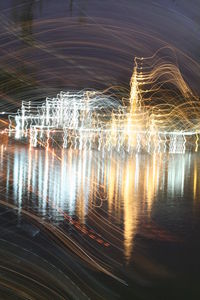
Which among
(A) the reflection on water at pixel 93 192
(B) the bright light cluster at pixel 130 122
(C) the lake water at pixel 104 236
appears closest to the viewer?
(C) the lake water at pixel 104 236

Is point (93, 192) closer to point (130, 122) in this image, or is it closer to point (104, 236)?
point (104, 236)

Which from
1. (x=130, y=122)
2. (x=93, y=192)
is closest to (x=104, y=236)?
(x=93, y=192)

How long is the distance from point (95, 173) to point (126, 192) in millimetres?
5128

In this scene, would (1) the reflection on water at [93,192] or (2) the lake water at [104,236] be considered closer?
(2) the lake water at [104,236]

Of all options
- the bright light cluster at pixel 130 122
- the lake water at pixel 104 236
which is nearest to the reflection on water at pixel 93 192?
A: the lake water at pixel 104 236

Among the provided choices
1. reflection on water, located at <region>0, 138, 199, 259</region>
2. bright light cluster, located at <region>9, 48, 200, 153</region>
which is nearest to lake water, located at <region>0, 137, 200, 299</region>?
reflection on water, located at <region>0, 138, 199, 259</region>

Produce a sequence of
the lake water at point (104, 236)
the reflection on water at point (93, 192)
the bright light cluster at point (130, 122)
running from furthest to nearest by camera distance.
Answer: the bright light cluster at point (130, 122), the reflection on water at point (93, 192), the lake water at point (104, 236)

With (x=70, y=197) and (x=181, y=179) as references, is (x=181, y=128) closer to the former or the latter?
(x=181, y=179)

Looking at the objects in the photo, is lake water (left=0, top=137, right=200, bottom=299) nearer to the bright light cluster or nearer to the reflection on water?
the reflection on water

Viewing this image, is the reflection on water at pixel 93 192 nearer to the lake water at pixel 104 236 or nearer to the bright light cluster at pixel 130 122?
the lake water at pixel 104 236

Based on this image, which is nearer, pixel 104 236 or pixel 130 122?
pixel 104 236

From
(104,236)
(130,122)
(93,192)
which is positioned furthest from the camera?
(130,122)

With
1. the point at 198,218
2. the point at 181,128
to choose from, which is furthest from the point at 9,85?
the point at 198,218

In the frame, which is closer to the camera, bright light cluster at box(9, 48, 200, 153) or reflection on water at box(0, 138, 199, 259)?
reflection on water at box(0, 138, 199, 259)
